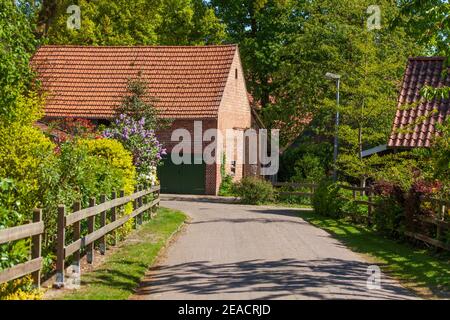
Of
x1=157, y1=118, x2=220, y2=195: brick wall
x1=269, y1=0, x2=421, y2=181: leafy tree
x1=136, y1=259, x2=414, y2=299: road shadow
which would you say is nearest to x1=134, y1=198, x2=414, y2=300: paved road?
x1=136, y1=259, x2=414, y2=299: road shadow

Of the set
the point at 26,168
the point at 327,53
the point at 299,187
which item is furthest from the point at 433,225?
the point at 327,53

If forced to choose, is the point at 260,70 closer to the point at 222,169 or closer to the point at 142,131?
the point at 222,169

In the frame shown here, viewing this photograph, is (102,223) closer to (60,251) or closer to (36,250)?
(60,251)

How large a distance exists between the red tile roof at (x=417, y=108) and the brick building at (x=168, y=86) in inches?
556

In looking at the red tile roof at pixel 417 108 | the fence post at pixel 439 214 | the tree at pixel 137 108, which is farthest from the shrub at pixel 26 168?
the tree at pixel 137 108

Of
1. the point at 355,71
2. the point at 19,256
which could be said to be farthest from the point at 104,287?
the point at 355,71

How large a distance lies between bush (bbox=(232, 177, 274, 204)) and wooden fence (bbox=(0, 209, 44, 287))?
27450mm

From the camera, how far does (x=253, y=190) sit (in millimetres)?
36812

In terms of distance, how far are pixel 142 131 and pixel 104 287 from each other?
1672 cm

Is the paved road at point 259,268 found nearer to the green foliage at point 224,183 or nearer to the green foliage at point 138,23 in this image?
the green foliage at point 224,183

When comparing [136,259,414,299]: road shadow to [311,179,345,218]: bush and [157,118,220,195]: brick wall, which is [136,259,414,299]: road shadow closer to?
[311,179,345,218]: bush

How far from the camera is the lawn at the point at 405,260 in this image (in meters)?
12.0

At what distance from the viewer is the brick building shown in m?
40.7

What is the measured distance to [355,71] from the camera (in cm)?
3244
